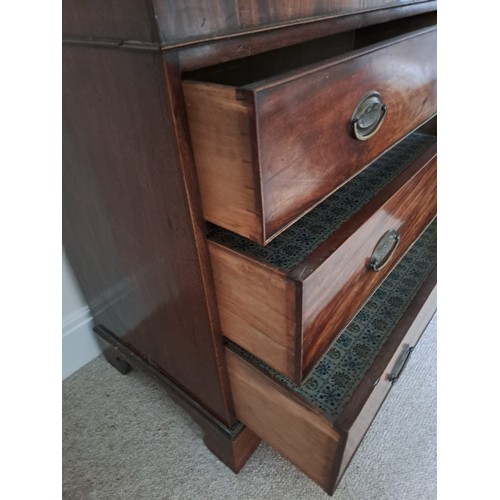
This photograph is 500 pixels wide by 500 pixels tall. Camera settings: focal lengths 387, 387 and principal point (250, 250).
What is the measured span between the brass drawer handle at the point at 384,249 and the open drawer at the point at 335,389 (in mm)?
111

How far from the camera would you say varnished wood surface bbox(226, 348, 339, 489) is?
A: 19.5 inches

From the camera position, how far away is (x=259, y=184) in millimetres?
326

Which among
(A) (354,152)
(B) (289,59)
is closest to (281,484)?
(A) (354,152)

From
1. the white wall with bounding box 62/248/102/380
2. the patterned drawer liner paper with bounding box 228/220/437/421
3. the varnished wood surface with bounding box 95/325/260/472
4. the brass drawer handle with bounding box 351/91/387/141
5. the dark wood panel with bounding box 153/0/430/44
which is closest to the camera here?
the dark wood panel with bounding box 153/0/430/44

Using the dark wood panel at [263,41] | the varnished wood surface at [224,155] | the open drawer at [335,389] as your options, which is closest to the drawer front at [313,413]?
the open drawer at [335,389]

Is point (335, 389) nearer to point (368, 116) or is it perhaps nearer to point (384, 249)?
Result: point (384, 249)

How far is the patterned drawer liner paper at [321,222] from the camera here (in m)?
0.43

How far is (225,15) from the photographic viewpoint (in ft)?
1.09

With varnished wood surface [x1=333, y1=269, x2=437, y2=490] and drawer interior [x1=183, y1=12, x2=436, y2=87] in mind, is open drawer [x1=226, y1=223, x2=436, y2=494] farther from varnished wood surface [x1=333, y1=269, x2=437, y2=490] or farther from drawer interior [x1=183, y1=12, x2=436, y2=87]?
drawer interior [x1=183, y1=12, x2=436, y2=87]

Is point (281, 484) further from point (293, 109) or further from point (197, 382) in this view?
point (293, 109)

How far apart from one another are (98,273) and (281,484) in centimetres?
52

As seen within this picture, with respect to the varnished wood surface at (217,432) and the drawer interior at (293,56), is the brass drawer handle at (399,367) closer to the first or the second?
the varnished wood surface at (217,432)

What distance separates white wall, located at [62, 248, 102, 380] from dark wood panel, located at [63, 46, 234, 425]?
4.2 inches

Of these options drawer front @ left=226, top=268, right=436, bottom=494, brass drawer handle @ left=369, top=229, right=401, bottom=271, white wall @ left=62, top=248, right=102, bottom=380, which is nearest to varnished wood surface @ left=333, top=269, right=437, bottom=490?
drawer front @ left=226, top=268, right=436, bottom=494
